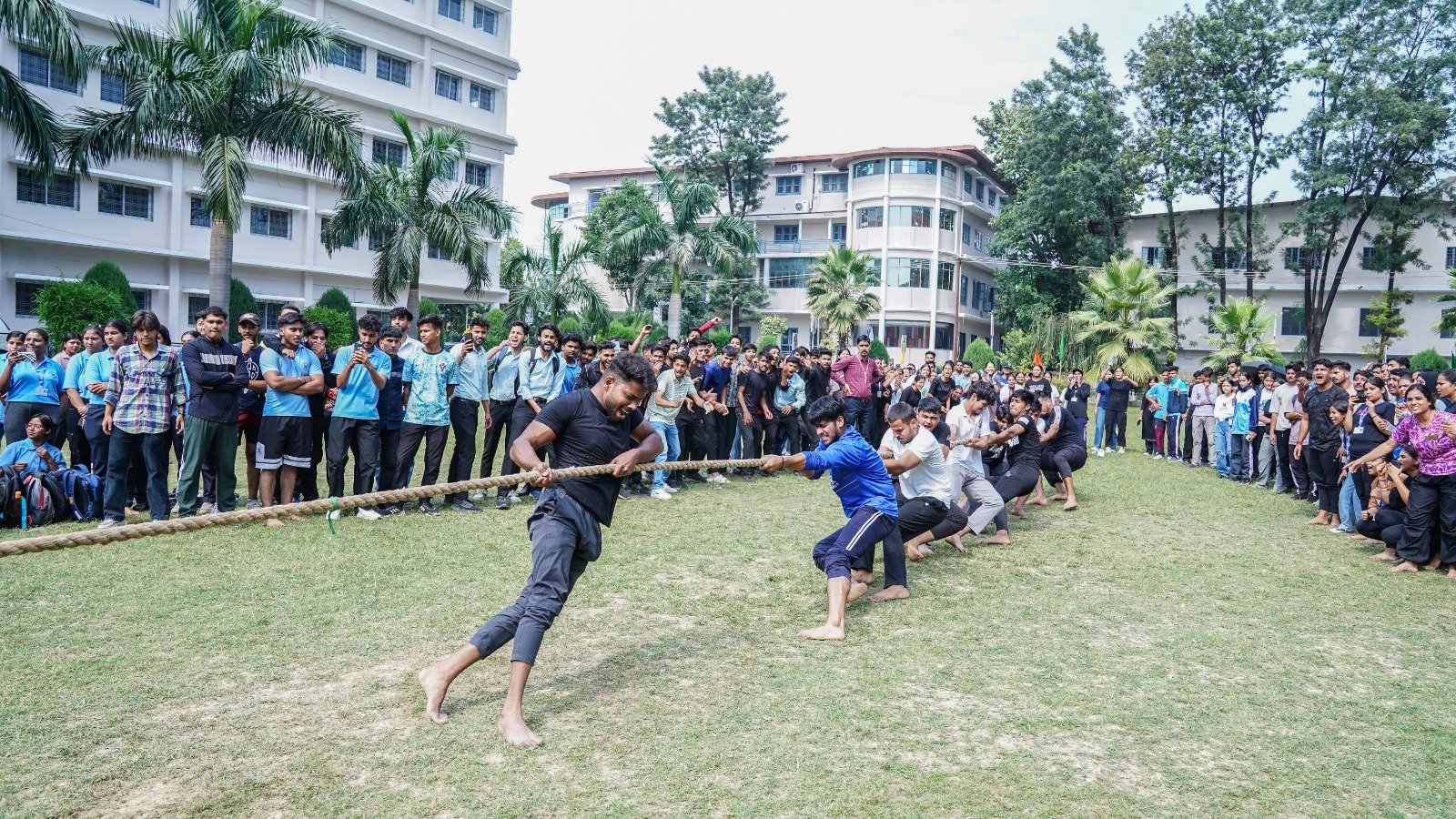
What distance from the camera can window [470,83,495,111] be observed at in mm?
40000

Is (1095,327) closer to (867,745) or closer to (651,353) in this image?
(651,353)

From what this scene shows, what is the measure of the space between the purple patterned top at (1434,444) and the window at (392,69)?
35805 mm

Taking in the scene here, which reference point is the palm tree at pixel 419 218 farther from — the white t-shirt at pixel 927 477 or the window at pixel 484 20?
the white t-shirt at pixel 927 477

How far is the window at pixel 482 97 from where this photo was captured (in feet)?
131

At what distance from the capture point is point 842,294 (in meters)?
40.2

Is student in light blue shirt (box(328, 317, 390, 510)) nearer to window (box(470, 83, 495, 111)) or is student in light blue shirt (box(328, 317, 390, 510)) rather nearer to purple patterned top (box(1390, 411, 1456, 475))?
purple patterned top (box(1390, 411, 1456, 475))

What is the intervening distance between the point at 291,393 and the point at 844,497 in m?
5.29

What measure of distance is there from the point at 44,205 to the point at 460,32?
16.9 metres

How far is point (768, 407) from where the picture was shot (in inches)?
592

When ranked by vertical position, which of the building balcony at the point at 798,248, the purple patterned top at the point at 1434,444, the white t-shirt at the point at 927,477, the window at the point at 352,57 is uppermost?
the window at the point at 352,57

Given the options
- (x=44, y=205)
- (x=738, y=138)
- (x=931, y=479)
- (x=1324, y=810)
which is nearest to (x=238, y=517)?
(x=1324, y=810)

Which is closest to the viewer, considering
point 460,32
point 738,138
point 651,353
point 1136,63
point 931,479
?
point 931,479

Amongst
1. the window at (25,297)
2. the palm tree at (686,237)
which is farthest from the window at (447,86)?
the window at (25,297)

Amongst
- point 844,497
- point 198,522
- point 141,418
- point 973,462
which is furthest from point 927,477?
point 141,418
